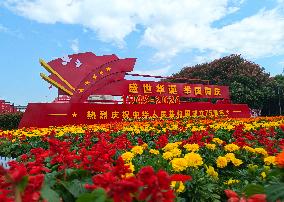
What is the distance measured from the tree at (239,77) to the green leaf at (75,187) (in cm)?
3184

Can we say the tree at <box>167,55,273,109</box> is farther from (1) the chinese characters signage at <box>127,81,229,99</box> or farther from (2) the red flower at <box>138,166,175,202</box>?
(2) the red flower at <box>138,166,175,202</box>

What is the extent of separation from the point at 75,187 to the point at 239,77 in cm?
3519

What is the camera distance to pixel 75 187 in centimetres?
178

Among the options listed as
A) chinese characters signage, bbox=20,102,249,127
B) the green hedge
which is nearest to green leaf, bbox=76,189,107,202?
chinese characters signage, bbox=20,102,249,127

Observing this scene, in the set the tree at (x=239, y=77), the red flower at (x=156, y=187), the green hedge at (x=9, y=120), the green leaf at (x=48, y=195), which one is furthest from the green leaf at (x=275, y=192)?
the tree at (x=239, y=77)

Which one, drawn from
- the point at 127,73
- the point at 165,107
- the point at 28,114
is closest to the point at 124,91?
the point at 127,73

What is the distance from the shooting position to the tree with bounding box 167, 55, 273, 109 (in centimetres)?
3403

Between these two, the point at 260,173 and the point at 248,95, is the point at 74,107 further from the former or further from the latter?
the point at 248,95

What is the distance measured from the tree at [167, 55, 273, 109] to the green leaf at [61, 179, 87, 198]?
3184 centimetres

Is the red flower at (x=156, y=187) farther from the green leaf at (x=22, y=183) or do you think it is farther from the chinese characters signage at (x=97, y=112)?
the chinese characters signage at (x=97, y=112)

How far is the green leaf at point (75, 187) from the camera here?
1.74 meters

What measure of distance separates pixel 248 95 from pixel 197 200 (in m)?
31.3

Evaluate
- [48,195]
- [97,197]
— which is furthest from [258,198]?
[48,195]

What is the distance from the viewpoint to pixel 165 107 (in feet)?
58.2
